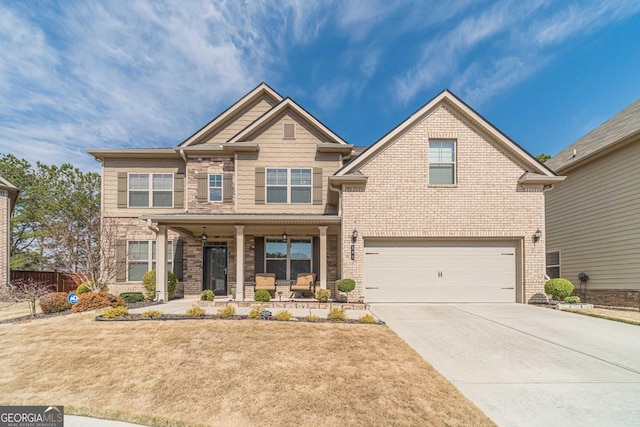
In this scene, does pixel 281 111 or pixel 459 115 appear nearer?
pixel 459 115

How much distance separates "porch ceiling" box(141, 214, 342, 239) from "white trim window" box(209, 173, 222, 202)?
1624mm

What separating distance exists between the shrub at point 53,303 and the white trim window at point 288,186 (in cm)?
764

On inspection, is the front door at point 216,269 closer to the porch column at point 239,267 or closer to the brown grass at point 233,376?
the porch column at point 239,267

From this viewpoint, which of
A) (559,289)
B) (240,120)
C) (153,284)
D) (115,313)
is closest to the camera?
(115,313)

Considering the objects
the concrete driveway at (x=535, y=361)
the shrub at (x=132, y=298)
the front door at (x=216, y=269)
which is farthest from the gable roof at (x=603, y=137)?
the shrub at (x=132, y=298)

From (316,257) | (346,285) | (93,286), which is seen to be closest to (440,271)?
(346,285)

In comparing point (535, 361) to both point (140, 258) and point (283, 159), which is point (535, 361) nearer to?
point (283, 159)

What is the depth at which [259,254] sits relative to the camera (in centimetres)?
1391

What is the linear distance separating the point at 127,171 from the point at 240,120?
220 inches

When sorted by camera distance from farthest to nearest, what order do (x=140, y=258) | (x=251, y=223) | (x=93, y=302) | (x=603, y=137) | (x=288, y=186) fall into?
(x=140, y=258)
(x=288, y=186)
(x=603, y=137)
(x=251, y=223)
(x=93, y=302)

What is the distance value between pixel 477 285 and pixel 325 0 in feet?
38.0

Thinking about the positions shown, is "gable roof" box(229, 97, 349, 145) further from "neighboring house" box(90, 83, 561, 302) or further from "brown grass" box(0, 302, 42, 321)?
"brown grass" box(0, 302, 42, 321)

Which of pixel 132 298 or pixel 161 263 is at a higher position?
pixel 161 263

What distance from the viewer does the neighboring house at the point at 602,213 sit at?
11500 millimetres
